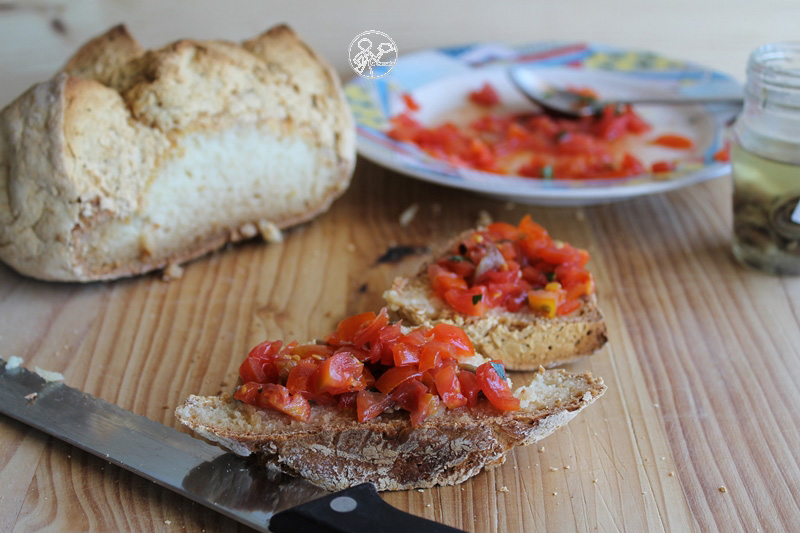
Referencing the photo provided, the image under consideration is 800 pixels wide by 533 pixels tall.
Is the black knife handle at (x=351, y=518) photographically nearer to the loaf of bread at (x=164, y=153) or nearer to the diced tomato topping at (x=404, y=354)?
the diced tomato topping at (x=404, y=354)

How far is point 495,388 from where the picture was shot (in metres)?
2.26

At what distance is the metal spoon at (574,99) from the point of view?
4285mm

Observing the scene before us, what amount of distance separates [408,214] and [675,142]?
1.55 meters

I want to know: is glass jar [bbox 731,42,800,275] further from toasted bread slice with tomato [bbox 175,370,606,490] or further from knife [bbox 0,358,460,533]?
knife [bbox 0,358,460,533]

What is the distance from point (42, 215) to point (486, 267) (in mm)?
1774

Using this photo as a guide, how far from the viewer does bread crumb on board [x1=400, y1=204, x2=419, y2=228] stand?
3.78 metres

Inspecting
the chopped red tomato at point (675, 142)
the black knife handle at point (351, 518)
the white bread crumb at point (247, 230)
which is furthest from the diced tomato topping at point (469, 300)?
the chopped red tomato at point (675, 142)

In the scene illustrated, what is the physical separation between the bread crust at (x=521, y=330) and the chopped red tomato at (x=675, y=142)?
5.35 ft

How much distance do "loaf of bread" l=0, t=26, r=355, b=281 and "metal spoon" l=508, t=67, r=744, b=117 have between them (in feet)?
4.64

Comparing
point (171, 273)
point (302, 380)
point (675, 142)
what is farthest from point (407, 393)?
point (675, 142)

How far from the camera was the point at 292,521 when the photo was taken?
1.98 metres

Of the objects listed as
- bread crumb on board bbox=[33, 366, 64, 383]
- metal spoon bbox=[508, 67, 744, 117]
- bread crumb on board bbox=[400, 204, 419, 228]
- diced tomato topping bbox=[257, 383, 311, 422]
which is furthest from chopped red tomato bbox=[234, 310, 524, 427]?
metal spoon bbox=[508, 67, 744, 117]

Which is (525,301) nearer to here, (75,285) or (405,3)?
(75,285)

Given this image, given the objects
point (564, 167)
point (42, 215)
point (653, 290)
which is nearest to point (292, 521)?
point (42, 215)
